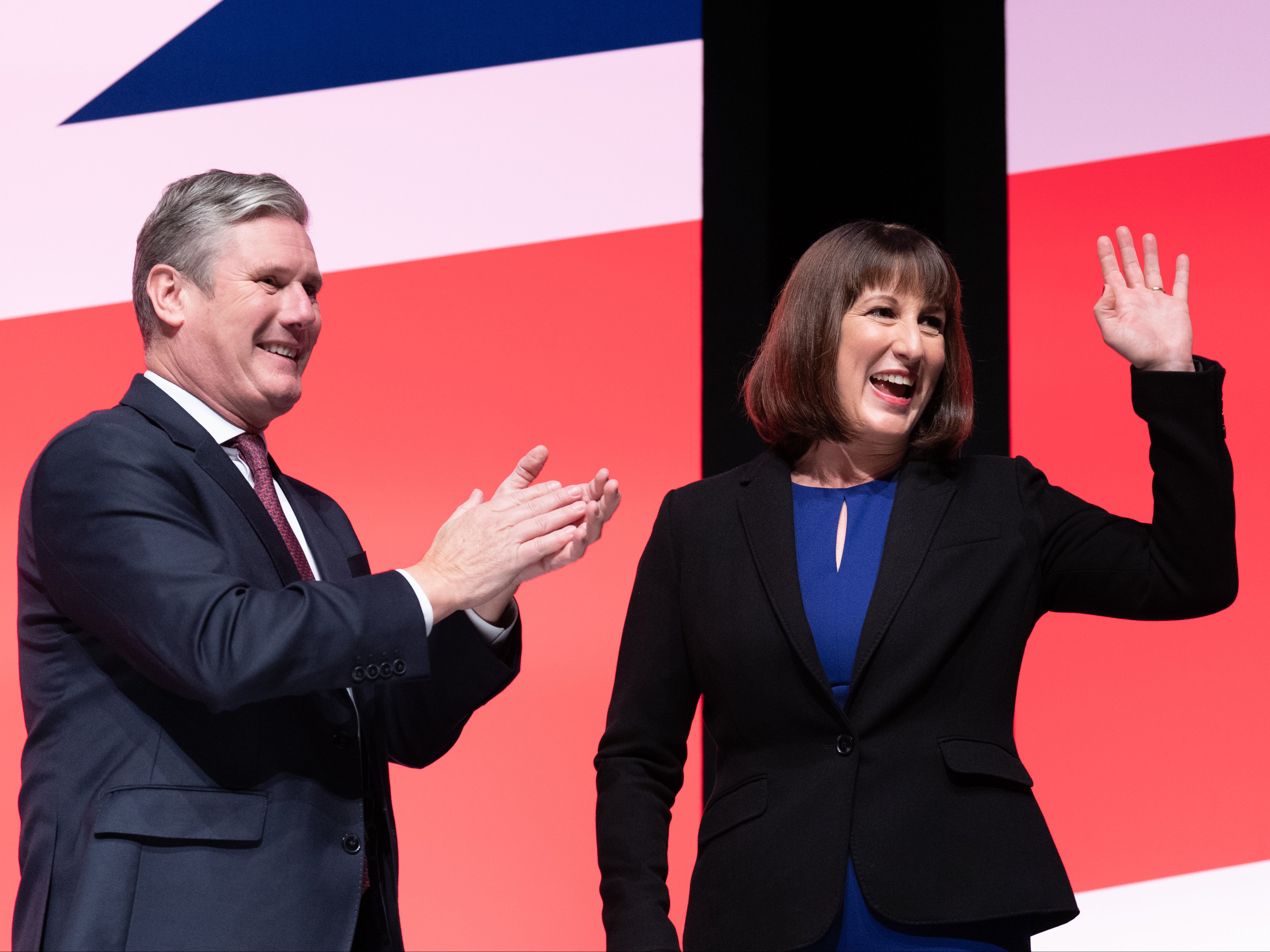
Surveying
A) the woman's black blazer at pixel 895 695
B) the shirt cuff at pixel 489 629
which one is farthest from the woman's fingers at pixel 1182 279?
the shirt cuff at pixel 489 629

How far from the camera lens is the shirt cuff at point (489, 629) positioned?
1787mm

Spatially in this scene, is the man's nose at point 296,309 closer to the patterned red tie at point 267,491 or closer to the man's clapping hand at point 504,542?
the patterned red tie at point 267,491

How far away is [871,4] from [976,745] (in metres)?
1.96

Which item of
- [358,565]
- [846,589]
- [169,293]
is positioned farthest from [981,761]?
[169,293]

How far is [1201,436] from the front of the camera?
1.67m

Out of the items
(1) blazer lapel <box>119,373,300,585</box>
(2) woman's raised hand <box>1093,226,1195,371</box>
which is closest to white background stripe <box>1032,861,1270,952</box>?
(2) woman's raised hand <box>1093,226,1195,371</box>

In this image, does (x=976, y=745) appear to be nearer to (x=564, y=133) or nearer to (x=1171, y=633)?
(x=1171, y=633)

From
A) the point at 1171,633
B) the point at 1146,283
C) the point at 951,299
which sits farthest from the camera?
the point at 1171,633

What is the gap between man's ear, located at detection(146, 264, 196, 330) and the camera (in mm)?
1804

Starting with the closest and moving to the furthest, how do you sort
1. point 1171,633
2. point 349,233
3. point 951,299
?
point 951,299 → point 1171,633 → point 349,233

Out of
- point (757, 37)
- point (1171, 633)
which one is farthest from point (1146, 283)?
point (757, 37)

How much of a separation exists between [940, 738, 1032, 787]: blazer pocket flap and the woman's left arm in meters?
0.25

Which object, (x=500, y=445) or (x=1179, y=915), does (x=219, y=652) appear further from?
(x=1179, y=915)

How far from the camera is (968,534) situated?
177 centimetres
